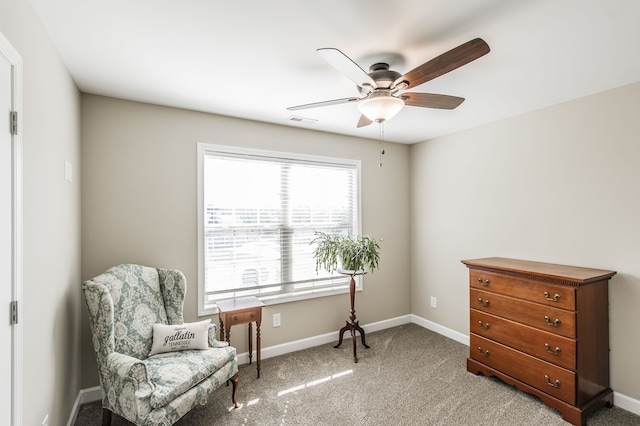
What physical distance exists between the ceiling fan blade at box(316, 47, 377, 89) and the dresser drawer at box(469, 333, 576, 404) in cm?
247

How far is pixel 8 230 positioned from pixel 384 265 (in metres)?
3.69

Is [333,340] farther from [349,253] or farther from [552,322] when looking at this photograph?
[552,322]

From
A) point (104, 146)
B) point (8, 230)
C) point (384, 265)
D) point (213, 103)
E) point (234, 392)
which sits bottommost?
point (234, 392)

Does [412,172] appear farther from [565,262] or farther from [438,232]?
[565,262]

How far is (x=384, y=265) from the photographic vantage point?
14.0ft

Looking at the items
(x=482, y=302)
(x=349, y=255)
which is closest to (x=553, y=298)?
(x=482, y=302)

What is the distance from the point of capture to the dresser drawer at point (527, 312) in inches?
93.6

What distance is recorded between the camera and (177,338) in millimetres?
2416

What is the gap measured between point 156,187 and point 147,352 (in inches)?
54.2

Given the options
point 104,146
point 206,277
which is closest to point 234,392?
point 206,277

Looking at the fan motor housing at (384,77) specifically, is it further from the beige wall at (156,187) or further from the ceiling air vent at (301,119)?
the beige wall at (156,187)

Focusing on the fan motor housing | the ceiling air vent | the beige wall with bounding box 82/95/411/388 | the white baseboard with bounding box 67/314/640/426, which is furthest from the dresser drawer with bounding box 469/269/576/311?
the ceiling air vent

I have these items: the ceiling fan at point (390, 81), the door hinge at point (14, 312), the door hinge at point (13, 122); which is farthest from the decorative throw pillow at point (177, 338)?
the ceiling fan at point (390, 81)

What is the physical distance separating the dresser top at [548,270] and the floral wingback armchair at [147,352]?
2336 mm
